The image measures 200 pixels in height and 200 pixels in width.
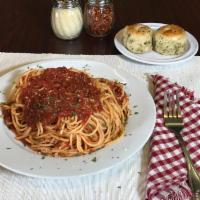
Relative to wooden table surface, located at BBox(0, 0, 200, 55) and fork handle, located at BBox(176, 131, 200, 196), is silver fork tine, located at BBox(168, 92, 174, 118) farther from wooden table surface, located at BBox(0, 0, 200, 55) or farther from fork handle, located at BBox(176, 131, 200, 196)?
wooden table surface, located at BBox(0, 0, 200, 55)

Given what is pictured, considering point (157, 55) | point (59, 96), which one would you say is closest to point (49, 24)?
point (157, 55)

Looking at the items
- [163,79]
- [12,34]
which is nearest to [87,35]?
[12,34]

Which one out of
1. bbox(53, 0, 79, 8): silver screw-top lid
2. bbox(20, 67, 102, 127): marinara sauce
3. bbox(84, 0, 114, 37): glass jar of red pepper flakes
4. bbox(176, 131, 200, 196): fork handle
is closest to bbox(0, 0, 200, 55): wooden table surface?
bbox(84, 0, 114, 37): glass jar of red pepper flakes

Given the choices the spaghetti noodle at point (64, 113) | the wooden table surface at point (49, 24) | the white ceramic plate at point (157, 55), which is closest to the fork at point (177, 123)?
the spaghetti noodle at point (64, 113)

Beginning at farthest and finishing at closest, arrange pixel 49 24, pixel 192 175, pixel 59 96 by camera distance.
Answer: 1. pixel 49 24
2. pixel 59 96
3. pixel 192 175

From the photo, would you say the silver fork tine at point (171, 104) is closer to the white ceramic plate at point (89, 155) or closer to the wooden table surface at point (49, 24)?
the white ceramic plate at point (89, 155)

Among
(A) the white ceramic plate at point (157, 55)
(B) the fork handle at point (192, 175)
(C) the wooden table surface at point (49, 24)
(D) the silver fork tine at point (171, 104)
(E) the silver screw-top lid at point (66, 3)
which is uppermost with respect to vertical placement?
(E) the silver screw-top lid at point (66, 3)

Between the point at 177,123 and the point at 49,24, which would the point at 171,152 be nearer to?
the point at 177,123
